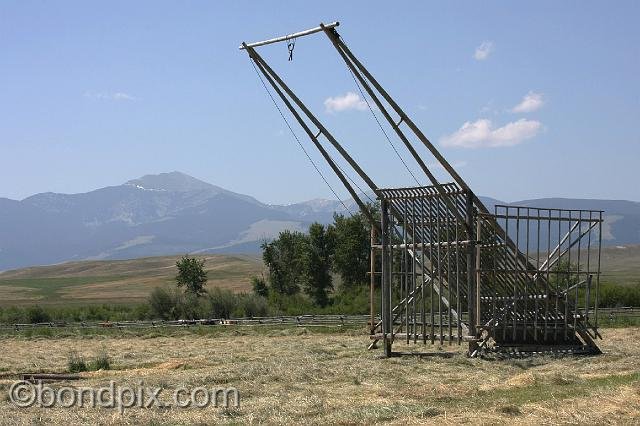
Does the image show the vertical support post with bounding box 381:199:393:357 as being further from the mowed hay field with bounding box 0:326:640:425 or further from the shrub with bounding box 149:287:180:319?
the shrub with bounding box 149:287:180:319

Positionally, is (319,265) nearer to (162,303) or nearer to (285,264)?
(285,264)

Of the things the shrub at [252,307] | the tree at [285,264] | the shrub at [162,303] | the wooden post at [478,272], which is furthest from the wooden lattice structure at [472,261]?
the tree at [285,264]

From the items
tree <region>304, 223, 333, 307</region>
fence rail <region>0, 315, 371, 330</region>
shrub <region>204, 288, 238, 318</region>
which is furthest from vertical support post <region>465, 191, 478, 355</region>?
tree <region>304, 223, 333, 307</region>

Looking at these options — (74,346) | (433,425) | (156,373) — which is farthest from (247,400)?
(74,346)

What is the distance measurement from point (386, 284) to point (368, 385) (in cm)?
682

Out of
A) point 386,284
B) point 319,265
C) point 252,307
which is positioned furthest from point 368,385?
point 319,265

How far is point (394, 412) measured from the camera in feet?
43.0

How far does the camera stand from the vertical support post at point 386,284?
908 inches

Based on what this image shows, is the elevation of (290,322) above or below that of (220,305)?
below

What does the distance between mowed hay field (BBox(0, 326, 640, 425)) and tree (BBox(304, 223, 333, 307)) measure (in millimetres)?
37792

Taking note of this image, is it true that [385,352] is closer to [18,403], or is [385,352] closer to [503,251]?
[503,251]

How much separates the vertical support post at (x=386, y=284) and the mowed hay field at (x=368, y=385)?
605mm

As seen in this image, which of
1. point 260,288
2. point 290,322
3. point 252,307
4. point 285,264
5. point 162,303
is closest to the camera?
point 290,322

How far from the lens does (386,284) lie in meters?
23.4
